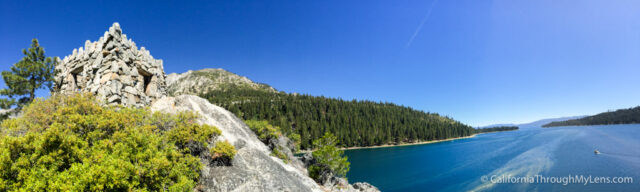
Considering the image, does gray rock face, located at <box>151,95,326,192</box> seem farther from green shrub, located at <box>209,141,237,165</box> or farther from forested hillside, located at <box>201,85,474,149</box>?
forested hillside, located at <box>201,85,474,149</box>

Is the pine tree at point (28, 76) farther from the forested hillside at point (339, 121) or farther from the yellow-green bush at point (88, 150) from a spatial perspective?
the forested hillside at point (339, 121)

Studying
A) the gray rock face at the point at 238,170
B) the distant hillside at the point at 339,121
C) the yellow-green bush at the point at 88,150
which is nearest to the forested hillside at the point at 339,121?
the distant hillside at the point at 339,121

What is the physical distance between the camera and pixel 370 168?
58.6m

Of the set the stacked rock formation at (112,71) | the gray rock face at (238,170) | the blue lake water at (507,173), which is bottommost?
the blue lake water at (507,173)

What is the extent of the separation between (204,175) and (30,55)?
2110 centimetres

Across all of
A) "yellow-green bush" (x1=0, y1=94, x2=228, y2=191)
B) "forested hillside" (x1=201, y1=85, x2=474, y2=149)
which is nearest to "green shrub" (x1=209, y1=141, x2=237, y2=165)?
"yellow-green bush" (x1=0, y1=94, x2=228, y2=191)

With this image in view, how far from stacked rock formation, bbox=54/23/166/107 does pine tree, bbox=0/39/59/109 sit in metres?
1.11

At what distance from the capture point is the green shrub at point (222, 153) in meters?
13.5

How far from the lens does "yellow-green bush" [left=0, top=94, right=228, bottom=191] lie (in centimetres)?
713

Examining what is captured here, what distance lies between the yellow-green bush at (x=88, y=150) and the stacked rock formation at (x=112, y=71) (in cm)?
242

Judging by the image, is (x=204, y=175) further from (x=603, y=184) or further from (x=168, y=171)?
(x=603, y=184)

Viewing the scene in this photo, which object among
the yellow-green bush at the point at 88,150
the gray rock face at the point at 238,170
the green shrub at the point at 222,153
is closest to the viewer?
the yellow-green bush at the point at 88,150

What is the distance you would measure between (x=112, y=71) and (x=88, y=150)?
28.3 feet

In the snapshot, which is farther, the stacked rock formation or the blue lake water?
the blue lake water
